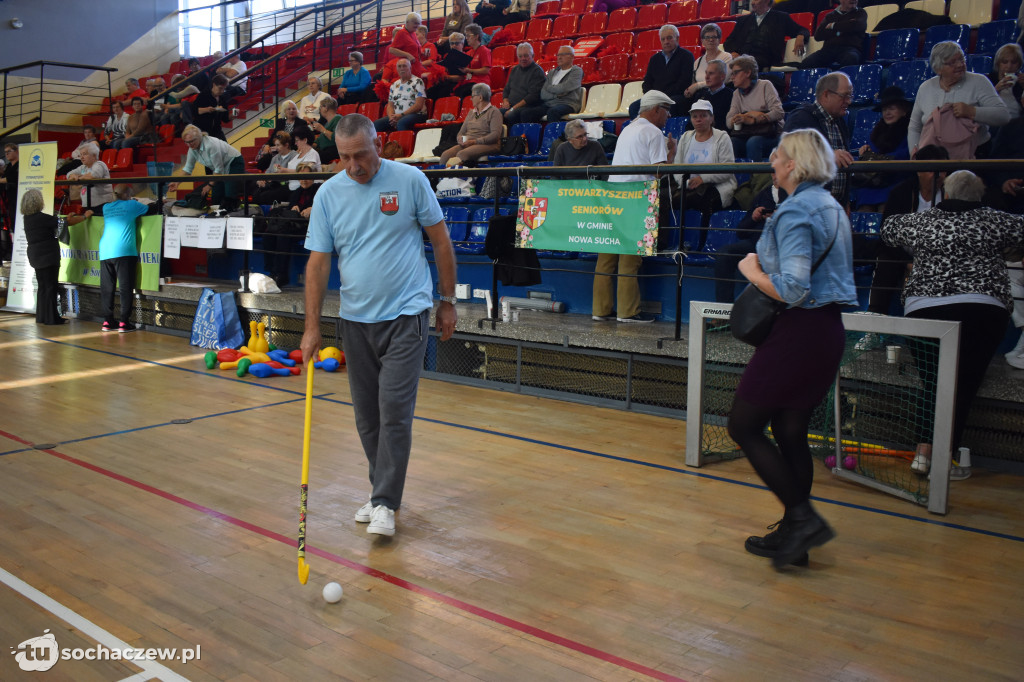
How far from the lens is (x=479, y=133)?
8.98 meters

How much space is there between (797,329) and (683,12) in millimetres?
9226

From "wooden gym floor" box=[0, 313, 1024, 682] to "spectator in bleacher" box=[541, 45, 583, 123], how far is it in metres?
5.03

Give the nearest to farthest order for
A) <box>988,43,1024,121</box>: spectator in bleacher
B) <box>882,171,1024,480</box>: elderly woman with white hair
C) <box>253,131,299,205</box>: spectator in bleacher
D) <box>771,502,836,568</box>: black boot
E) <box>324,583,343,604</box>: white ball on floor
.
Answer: <box>324,583,343,604</box>: white ball on floor
<box>771,502,836,568</box>: black boot
<box>882,171,1024,480</box>: elderly woman with white hair
<box>988,43,1024,121</box>: spectator in bleacher
<box>253,131,299,205</box>: spectator in bleacher

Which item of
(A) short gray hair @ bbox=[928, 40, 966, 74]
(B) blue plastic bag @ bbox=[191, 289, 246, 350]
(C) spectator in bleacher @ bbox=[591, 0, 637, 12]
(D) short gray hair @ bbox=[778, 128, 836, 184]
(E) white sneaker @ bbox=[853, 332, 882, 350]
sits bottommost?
(B) blue plastic bag @ bbox=[191, 289, 246, 350]

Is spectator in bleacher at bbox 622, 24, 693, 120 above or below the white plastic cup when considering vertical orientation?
above

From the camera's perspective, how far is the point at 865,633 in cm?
274

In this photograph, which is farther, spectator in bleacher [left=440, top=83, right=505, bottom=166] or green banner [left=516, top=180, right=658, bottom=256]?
spectator in bleacher [left=440, top=83, right=505, bottom=166]

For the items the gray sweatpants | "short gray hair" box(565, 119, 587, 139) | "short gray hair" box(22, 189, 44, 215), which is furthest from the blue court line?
"short gray hair" box(22, 189, 44, 215)

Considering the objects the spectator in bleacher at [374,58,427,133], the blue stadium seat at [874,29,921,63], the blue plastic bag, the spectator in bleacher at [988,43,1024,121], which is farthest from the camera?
the spectator in bleacher at [374,58,427,133]

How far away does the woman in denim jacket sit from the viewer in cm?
298

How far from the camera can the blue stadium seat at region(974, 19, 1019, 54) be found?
753 centimetres

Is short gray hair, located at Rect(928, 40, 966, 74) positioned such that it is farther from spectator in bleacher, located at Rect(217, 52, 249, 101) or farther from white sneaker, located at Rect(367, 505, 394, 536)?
spectator in bleacher, located at Rect(217, 52, 249, 101)

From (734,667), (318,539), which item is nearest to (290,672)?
(318,539)

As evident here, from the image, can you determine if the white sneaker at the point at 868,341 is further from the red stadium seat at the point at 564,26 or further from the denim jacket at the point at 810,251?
the red stadium seat at the point at 564,26
